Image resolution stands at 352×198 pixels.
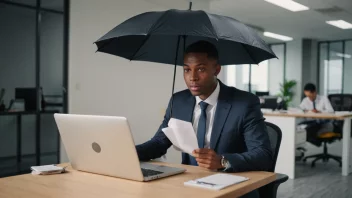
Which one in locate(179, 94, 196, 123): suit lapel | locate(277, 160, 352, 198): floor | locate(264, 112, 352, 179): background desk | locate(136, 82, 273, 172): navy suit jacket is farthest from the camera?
locate(264, 112, 352, 179): background desk

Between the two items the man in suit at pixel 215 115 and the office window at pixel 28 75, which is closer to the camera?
the man in suit at pixel 215 115

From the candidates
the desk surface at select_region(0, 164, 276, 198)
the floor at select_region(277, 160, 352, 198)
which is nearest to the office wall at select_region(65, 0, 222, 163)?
the floor at select_region(277, 160, 352, 198)

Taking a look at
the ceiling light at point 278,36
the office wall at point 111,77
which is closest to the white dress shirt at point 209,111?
the office wall at point 111,77

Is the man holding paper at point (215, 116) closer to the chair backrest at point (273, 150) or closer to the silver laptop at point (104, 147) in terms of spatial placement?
the chair backrest at point (273, 150)

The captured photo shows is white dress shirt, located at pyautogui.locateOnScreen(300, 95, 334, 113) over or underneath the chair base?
over

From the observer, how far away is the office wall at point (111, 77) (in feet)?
17.1

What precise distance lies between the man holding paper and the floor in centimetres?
249

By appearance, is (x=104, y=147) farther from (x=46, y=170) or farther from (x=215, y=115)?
(x=215, y=115)

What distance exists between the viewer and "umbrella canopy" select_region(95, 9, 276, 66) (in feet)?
5.24

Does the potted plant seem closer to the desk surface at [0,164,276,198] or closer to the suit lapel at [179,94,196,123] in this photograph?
the suit lapel at [179,94,196,123]

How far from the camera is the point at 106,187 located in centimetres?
131

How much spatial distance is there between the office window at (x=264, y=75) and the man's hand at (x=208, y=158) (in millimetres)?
10061

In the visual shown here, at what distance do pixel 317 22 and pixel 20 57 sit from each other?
6978 millimetres

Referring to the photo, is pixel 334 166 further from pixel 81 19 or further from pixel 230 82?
pixel 230 82
